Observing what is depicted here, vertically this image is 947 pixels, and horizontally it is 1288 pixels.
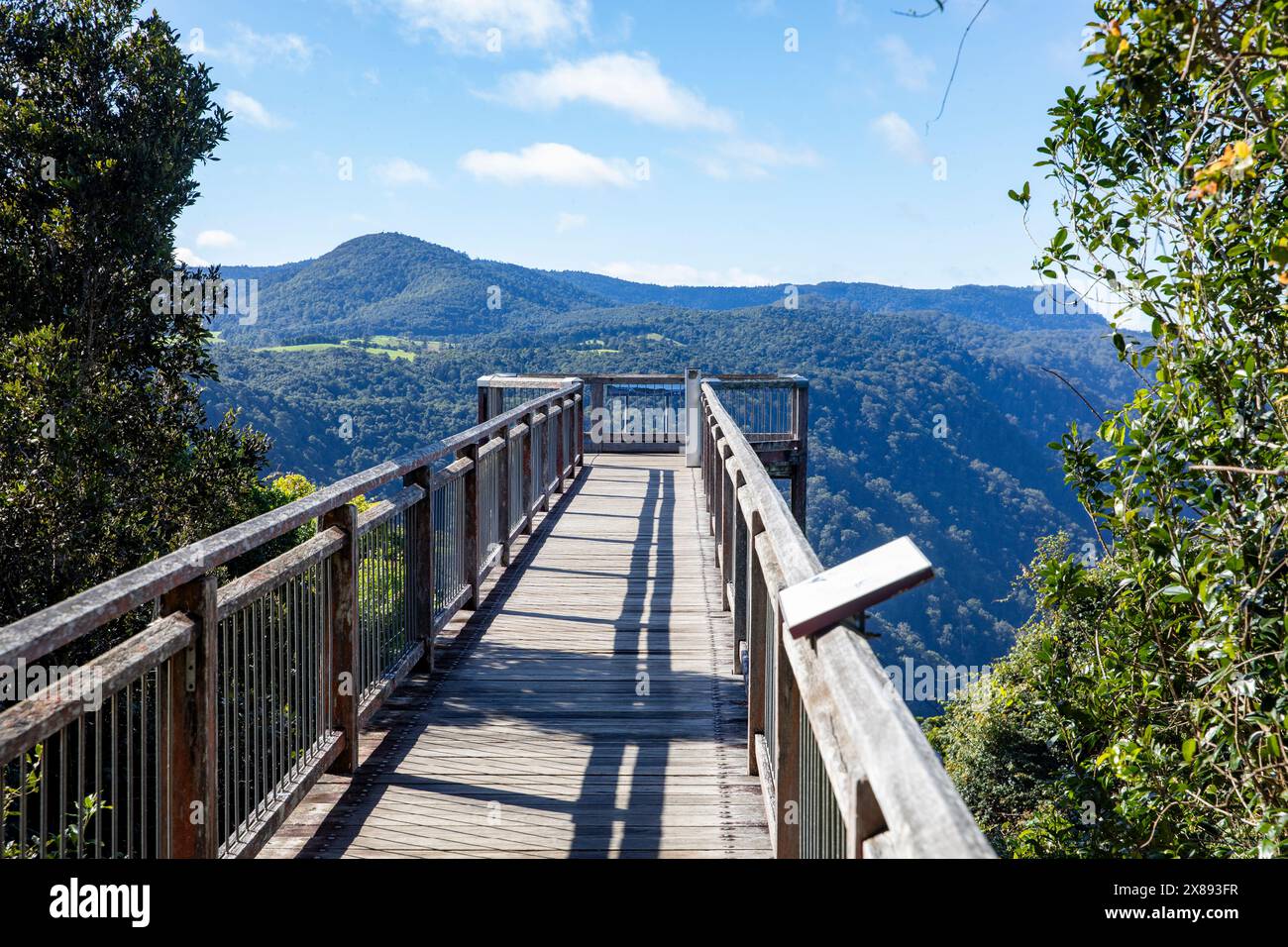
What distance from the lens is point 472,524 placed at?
23.2ft

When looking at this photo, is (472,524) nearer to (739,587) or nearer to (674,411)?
(739,587)

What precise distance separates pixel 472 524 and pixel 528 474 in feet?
11.9

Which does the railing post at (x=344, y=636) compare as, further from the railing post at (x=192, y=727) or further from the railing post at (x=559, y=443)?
the railing post at (x=559, y=443)

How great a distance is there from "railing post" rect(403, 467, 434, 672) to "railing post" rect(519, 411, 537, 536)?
457 cm

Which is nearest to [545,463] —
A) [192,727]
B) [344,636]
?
[344,636]

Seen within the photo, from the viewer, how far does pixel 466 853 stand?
11.9ft

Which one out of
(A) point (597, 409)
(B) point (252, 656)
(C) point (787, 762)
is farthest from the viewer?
(A) point (597, 409)

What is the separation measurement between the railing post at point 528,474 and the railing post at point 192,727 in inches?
294

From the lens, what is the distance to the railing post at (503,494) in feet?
27.8

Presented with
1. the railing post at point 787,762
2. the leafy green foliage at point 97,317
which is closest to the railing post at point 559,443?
the leafy green foliage at point 97,317

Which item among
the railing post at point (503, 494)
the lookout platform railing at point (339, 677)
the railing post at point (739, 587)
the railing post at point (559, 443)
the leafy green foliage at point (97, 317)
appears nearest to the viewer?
the lookout platform railing at point (339, 677)
